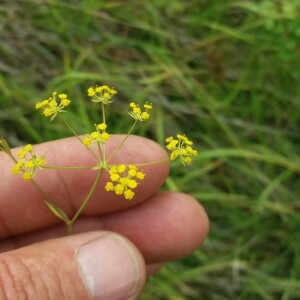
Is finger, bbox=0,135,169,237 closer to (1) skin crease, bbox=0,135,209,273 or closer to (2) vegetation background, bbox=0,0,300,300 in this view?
(1) skin crease, bbox=0,135,209,273

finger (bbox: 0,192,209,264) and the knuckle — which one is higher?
the knuckle

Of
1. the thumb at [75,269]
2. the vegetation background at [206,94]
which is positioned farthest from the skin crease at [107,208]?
the vegetation background at [206,94]

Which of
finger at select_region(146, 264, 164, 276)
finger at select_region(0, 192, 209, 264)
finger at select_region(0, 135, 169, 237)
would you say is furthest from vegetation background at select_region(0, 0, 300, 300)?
finger at select_region(0, 135, 169, 237)

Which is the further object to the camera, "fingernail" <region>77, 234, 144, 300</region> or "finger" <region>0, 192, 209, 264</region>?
"finger" <region>0, 192, 209, 264</region>

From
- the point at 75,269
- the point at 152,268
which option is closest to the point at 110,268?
the point at 75,269

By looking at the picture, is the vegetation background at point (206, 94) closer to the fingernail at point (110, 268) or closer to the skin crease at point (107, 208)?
the skin crease at point (107, 208)
